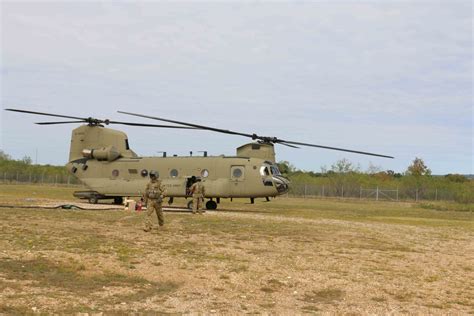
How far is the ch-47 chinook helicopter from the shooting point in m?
26.4

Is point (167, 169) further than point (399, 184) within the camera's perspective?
No

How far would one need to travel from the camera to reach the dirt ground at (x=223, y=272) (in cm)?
752

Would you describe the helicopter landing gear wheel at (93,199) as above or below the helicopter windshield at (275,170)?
below

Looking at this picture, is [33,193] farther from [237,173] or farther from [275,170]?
[275,170]

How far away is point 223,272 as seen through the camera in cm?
966

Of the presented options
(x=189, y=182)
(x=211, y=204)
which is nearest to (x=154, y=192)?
(x=189, y=182)

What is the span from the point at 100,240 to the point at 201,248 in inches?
104

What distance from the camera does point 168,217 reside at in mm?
20938

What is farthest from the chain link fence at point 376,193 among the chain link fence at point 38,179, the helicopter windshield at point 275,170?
the helicopter windshield at point 275,170

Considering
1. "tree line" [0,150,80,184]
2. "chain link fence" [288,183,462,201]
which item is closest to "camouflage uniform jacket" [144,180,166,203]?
"chain link fence" [288,183,462,201]

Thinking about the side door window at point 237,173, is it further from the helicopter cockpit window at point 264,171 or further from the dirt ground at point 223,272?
the dirt ground at point 223,272

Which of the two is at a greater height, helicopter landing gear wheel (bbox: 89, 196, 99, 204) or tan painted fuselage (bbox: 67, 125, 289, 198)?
tan painted fuselage (bbox: 67, 125, 289, 198)

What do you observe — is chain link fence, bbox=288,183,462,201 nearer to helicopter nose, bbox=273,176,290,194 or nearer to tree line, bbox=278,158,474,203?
tree line, bbox=278,158,474,203

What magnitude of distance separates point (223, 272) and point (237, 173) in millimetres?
16960
